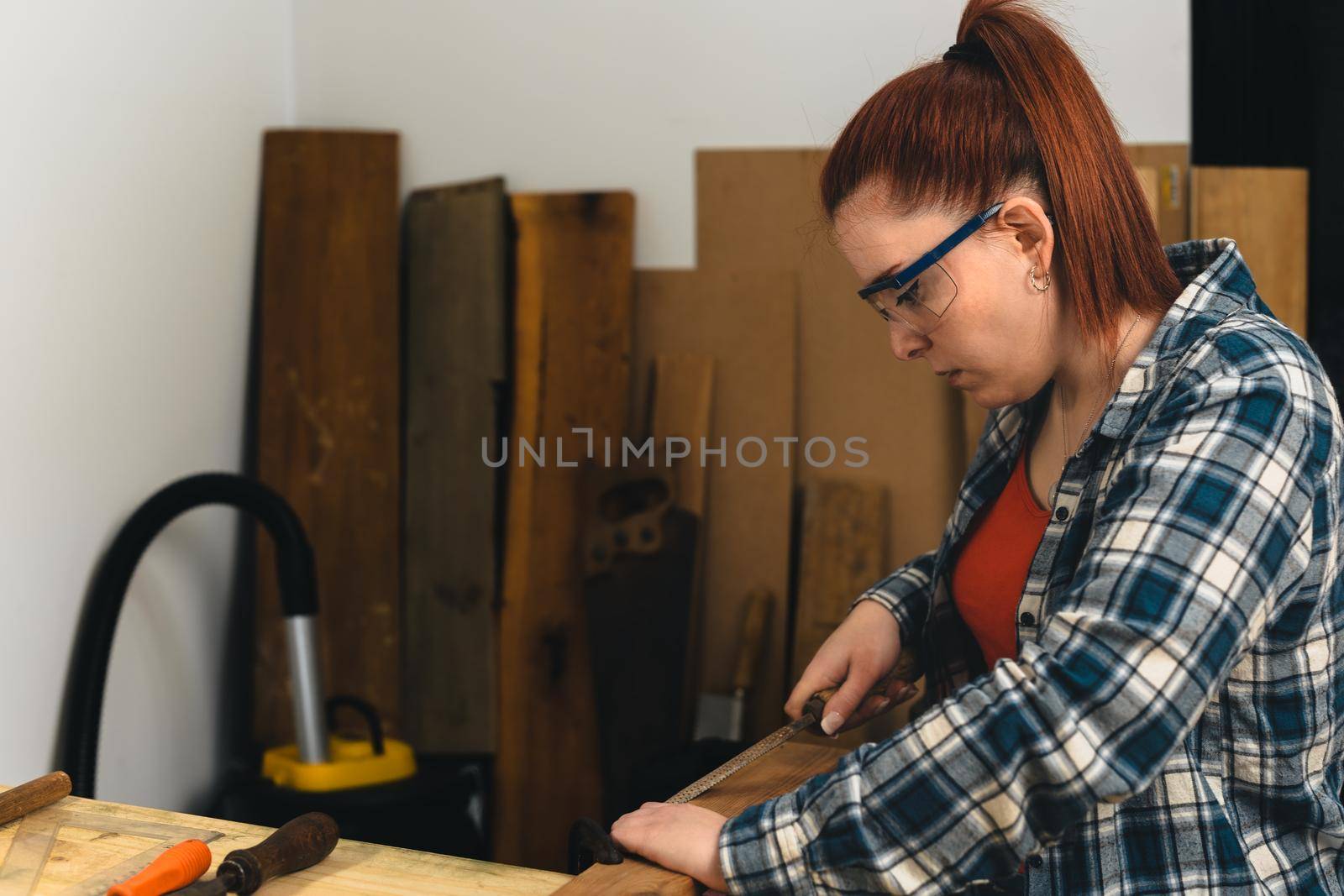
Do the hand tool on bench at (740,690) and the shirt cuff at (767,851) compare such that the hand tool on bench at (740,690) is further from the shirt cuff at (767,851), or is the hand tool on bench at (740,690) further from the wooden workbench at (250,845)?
the shirt cuff at (767,851)

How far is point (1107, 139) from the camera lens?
1181mm

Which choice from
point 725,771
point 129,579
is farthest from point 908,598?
point 129,579

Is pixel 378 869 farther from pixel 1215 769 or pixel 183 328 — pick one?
pixel 183 328

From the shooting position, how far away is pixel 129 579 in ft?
6.70

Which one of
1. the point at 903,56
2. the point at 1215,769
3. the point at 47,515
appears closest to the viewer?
the point at 1215,769

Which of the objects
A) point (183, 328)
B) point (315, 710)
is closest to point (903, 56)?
point (183, 328)

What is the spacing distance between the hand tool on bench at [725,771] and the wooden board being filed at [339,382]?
1.37m

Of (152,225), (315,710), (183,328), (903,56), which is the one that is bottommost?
(315,710)

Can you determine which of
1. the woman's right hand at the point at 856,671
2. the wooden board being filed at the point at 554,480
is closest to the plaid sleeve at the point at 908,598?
the woman's right hand at the point at 856,671

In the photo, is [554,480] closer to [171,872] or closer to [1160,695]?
[171,872]

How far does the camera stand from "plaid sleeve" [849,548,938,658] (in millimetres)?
1550

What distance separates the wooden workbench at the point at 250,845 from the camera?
1.14 m

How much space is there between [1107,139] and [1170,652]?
0.55m

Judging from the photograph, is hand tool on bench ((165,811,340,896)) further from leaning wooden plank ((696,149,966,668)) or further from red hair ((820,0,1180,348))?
leaning wooden plank ((696,149,966,668))
